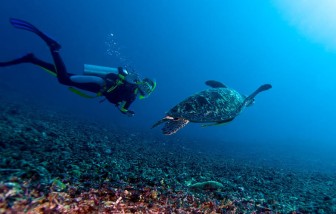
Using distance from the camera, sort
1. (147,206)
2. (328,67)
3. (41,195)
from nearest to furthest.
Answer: (41,195) → (147,206) → (328,67)

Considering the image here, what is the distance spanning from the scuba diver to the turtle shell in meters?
2.07

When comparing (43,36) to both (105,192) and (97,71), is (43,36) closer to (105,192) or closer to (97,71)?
(97,71)

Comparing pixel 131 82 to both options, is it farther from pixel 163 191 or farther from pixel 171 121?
pixel 163 191

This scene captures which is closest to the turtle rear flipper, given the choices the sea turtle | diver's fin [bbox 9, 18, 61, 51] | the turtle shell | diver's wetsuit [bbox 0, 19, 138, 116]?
the sea turtle

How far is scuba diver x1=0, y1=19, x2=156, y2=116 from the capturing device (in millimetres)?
7727

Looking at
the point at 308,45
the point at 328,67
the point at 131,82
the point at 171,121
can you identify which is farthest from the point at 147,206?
the point at 328,67

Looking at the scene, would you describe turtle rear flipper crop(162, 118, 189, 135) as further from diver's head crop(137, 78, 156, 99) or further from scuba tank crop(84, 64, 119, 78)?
scuba tank crop(84, 64, 119, 78)

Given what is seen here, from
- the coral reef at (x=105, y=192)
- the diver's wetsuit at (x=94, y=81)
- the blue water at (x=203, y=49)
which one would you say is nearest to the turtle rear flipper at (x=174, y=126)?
the coral reef at (x=105, y=192)

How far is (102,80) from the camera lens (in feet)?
25.7

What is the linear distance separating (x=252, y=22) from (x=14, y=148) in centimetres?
15613

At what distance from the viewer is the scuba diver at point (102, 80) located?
7.73 meters

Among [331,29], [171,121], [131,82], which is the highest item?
[331,29]

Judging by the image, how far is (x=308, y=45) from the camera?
5773 inches

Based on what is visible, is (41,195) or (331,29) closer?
(41,195)
